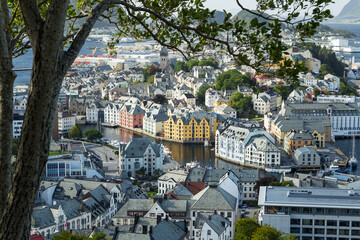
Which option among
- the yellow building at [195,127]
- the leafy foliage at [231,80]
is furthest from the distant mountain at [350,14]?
the yellow building at [195,127]

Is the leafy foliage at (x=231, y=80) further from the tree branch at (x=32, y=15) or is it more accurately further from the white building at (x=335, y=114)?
the tree branch at (x=32, y=15)

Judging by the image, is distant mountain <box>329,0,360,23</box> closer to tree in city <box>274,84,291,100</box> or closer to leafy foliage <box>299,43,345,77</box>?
leafy foliage <box>299,43,345,77</box>

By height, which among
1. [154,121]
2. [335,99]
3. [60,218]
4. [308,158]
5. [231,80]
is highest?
[231,80]

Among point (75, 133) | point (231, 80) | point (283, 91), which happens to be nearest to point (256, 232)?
point (75, 133)

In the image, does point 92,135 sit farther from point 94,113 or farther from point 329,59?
point 329,59

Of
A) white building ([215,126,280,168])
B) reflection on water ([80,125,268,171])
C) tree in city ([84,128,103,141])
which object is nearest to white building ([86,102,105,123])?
reflection on water ([80,125,268,171])

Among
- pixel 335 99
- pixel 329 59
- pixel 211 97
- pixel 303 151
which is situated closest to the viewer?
pixel 303 151

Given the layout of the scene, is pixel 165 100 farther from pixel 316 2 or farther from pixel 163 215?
pixel 316 2
